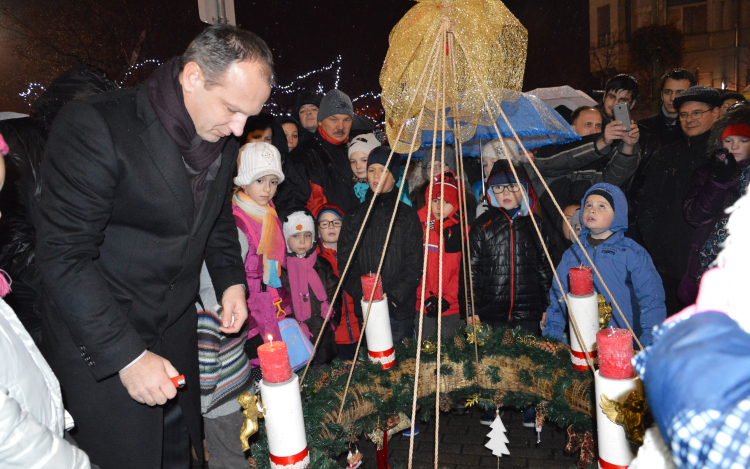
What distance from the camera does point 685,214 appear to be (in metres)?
3.41

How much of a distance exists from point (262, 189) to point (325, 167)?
3.38 ft

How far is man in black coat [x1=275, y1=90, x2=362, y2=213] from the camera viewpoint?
162 inches

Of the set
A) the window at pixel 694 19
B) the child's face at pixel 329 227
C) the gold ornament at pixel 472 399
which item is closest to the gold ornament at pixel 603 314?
the gold ornament at pixel 472 399

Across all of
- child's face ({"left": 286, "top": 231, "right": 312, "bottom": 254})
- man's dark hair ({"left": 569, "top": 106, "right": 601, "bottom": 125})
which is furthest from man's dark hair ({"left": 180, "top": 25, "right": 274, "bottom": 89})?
man's dark hair ({"left": 569, "top": 106, "right": 601, "bottom": 125})

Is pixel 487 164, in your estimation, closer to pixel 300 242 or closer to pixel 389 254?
pixel 389 254

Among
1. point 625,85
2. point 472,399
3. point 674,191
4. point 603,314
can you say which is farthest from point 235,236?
point 625,85

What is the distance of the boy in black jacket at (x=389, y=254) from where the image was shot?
3.57 meters

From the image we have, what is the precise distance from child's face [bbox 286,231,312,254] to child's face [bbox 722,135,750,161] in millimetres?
2796

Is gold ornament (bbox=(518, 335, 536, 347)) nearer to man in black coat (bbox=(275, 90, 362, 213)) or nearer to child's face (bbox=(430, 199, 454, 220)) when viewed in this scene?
child's face (bbox=(430, 199, 454, 220))

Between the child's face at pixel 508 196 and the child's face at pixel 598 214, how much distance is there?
0.55 meters

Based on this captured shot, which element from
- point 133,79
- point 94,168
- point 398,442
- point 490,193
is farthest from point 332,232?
point 133,79

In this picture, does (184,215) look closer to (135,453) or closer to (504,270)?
(135,453)

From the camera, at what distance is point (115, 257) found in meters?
1.61

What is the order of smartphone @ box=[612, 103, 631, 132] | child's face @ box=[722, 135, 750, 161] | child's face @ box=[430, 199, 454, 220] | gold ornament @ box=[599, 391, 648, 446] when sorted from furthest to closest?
child's face @ box=[430, 199, 454, 220]
smartphone @ box=[612, 103, 631, 132]
child's face @ box=[722, 135, 750, 161]
gold ornament @ box=[599, 391, 648, 446]
